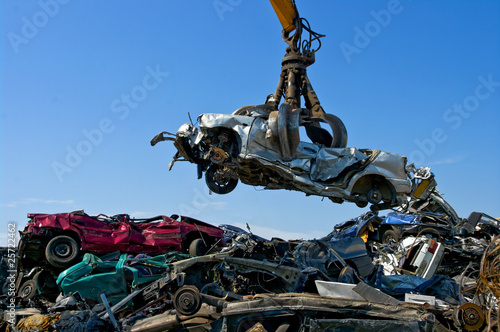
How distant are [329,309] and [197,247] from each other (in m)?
6.51

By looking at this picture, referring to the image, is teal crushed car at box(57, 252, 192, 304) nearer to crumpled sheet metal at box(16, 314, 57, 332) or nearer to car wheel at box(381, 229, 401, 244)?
crumpled sheet metal at box(16, 314, 57, 332)

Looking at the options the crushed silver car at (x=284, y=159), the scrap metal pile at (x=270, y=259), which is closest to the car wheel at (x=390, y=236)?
the scrap metal pile at (x=270, y=259)

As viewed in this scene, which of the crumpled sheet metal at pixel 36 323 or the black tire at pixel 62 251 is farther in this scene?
the black tire at pixel 62 251

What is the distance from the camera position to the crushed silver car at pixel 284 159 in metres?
9.29

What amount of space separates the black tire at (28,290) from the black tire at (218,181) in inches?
194

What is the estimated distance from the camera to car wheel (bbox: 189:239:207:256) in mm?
11461

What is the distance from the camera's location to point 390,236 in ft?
47.5

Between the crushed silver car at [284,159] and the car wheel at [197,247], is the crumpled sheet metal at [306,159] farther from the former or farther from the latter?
the car wheel at [197,247]

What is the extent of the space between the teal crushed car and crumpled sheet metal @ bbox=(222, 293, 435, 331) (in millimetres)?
3527

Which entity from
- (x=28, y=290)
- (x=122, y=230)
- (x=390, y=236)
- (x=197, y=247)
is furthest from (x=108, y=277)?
(x=390, y=236)

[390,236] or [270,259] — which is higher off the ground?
[390,236]

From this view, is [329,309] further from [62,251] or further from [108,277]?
[62,251]

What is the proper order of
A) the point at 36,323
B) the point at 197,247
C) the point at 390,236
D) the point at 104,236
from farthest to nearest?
1. the point at 390,236
2. the point at 197,247
3. the point at 104,236
4. the point at 36,323

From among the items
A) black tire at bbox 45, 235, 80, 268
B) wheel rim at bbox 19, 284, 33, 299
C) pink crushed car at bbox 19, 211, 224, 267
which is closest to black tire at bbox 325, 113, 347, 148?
pink crushed car at bbox 19, 211, 224, 267
